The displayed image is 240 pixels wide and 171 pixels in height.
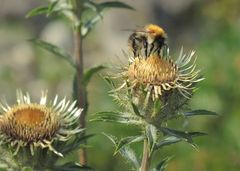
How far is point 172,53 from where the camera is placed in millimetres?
8156

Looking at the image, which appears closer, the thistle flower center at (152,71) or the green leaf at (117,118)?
the green leaf at (117,118)

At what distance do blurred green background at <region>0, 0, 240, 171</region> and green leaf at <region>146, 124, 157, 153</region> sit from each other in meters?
0.30

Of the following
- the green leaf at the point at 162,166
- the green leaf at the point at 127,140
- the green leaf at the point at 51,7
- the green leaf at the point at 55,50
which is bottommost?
the green leaf at the point at 162,166

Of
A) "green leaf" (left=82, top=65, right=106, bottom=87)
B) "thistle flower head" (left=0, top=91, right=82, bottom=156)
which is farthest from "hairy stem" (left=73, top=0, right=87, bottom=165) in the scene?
"thistle flower head" (left=0, top=91, right=82, bottom=156)

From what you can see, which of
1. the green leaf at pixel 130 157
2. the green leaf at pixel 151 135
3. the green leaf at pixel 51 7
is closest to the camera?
the green leaf at pixel 151 135

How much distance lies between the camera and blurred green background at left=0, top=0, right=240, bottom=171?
17.5 feet

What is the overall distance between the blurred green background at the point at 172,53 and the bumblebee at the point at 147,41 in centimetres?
9

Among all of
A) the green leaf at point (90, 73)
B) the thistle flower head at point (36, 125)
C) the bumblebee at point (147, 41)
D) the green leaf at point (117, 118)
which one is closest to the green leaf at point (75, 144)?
the thistle flower head at point (36, 125)

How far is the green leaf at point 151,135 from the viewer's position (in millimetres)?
2545

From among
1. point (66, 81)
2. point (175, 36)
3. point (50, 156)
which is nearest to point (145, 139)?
point (50, 156)

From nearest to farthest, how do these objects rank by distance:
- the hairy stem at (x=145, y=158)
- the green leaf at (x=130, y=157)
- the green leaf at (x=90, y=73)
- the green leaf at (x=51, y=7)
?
the hairy stem at (x=145, y=158)
the green leaf at (x=130, y=157)
the green leaf at (x=51, y=7)
the green leaf at (x=90, y=73)

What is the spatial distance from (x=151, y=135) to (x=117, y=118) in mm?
150

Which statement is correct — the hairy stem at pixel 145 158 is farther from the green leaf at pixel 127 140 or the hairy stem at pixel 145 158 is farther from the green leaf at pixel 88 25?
the green leaf at pixel 88 25

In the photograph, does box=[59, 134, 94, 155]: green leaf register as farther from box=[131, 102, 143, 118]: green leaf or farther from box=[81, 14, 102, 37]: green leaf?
box=[81, 14, 102, 37]: green leaf
